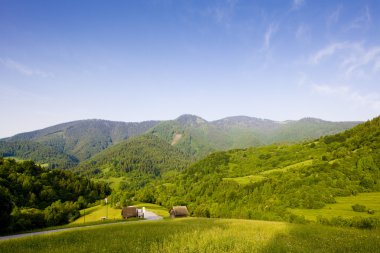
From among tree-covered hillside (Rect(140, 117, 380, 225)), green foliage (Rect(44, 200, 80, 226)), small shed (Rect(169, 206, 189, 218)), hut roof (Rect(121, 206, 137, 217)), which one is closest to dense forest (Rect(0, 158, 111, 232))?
green foliage (Rect(44, 200, 80, 226))

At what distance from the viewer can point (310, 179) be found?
118250mm

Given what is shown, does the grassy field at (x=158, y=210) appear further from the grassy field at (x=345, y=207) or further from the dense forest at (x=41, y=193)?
the grassy field at (x=345, y=207)

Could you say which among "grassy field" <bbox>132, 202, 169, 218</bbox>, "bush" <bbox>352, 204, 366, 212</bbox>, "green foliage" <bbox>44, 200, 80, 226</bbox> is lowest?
"grassy field" <bbox>132, 202, 169, 218</bbox>

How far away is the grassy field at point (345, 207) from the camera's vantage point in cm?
7409

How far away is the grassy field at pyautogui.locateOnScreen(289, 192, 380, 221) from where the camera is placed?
7409 centimetres

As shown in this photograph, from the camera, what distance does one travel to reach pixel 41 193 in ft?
462

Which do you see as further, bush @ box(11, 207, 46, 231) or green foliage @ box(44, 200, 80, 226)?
green foliage @ box(44, 200, 80, 226)

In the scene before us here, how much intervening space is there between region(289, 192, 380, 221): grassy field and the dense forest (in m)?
86.1

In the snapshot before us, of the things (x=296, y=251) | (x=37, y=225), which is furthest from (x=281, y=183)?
(x=296, y=251)

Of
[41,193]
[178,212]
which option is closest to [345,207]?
[178,212]

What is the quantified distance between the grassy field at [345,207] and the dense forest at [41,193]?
3392 inches

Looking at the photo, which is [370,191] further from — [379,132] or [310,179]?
[379,132]

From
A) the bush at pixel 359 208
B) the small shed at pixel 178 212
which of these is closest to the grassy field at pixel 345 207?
the bush at pixel 359 208

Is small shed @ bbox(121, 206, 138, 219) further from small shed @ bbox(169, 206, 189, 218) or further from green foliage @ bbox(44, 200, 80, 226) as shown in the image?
green foliage @ bbox(44, 200, 80, 226)
